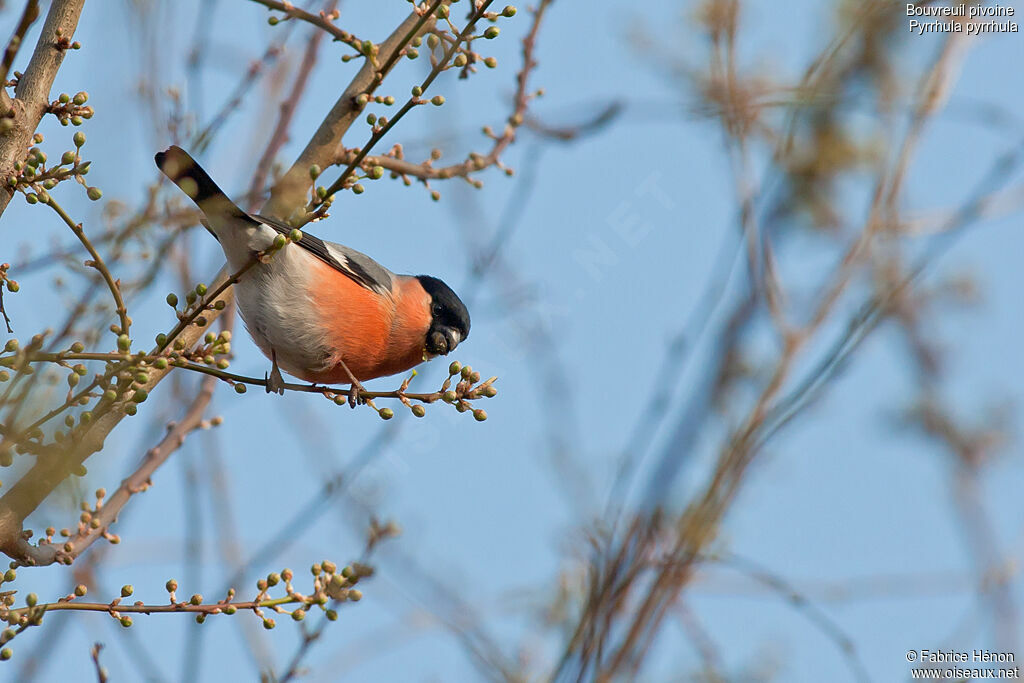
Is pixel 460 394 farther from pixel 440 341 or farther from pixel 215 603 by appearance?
pixel 440 341

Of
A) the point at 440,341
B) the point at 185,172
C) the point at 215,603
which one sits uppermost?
the point at 440,341

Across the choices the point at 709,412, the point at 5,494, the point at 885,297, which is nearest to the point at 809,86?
the point at 885,297

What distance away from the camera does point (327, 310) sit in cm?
379

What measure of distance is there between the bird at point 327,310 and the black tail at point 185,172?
9 cm

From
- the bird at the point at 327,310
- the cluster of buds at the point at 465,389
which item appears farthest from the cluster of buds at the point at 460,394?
the bird at the point at 327,310

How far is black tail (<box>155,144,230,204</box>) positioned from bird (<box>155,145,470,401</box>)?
0.09 metres

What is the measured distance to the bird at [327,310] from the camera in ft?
11.2

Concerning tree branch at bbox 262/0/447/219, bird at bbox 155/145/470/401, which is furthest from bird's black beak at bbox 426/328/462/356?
tree branch at bbox 262/0/447/219

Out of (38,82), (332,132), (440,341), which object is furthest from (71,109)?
(440,341)

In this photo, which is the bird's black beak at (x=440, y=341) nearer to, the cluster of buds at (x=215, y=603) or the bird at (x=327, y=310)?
the bird at (x=327, y=310)

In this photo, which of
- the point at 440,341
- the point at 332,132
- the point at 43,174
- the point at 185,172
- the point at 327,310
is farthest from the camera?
the point at 440,341

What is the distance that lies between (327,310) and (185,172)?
981 millimetres

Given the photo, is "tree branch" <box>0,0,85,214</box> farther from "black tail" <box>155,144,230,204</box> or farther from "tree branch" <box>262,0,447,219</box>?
"tree branch" <box>262,0,447,219</box>

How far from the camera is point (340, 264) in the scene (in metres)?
4.02
